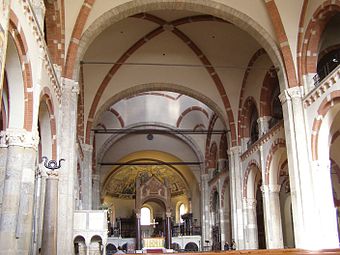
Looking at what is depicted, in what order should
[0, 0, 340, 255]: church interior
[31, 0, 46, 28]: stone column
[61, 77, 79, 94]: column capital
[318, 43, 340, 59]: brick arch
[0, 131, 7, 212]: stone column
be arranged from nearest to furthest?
[0, 131, 7, 212]: stone column → [0, 0, 340, 255]: church interior → [31, 0, 46, 28]: stone column → [61, 77, 79, 94]: column capital → [318, 43, 340, 59]: brick arch

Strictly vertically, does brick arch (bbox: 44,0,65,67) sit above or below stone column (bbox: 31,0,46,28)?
above

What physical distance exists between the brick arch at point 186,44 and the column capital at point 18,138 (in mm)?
10852

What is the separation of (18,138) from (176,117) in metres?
21.6

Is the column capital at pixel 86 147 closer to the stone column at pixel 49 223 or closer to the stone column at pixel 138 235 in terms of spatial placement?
the stone column at pixel 138 235

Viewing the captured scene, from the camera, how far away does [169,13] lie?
19219mm

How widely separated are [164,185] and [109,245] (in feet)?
19.8

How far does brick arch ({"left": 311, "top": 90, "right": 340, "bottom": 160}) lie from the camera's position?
42.5 feet

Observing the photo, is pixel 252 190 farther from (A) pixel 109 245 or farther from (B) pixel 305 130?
(A) pixel 109 245

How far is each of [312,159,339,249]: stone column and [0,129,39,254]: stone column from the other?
340 inches

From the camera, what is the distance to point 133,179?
3678 centimetres

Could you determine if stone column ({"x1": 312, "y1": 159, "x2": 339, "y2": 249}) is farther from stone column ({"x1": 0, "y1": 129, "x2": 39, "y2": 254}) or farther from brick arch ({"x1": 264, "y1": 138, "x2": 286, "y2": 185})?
stone column ({"x1": 0, "y1": 129, "x2": 39, "y2": 254})

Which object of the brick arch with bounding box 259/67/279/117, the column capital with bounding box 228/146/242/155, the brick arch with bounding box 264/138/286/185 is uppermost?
the brick arch with bounding box 259/67/279/117

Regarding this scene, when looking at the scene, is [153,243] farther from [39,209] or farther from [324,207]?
[39,209]

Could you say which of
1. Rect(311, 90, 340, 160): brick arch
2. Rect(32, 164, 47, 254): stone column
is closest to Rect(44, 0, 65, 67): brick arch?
Rect(32, 164, 47, 254): stone column
